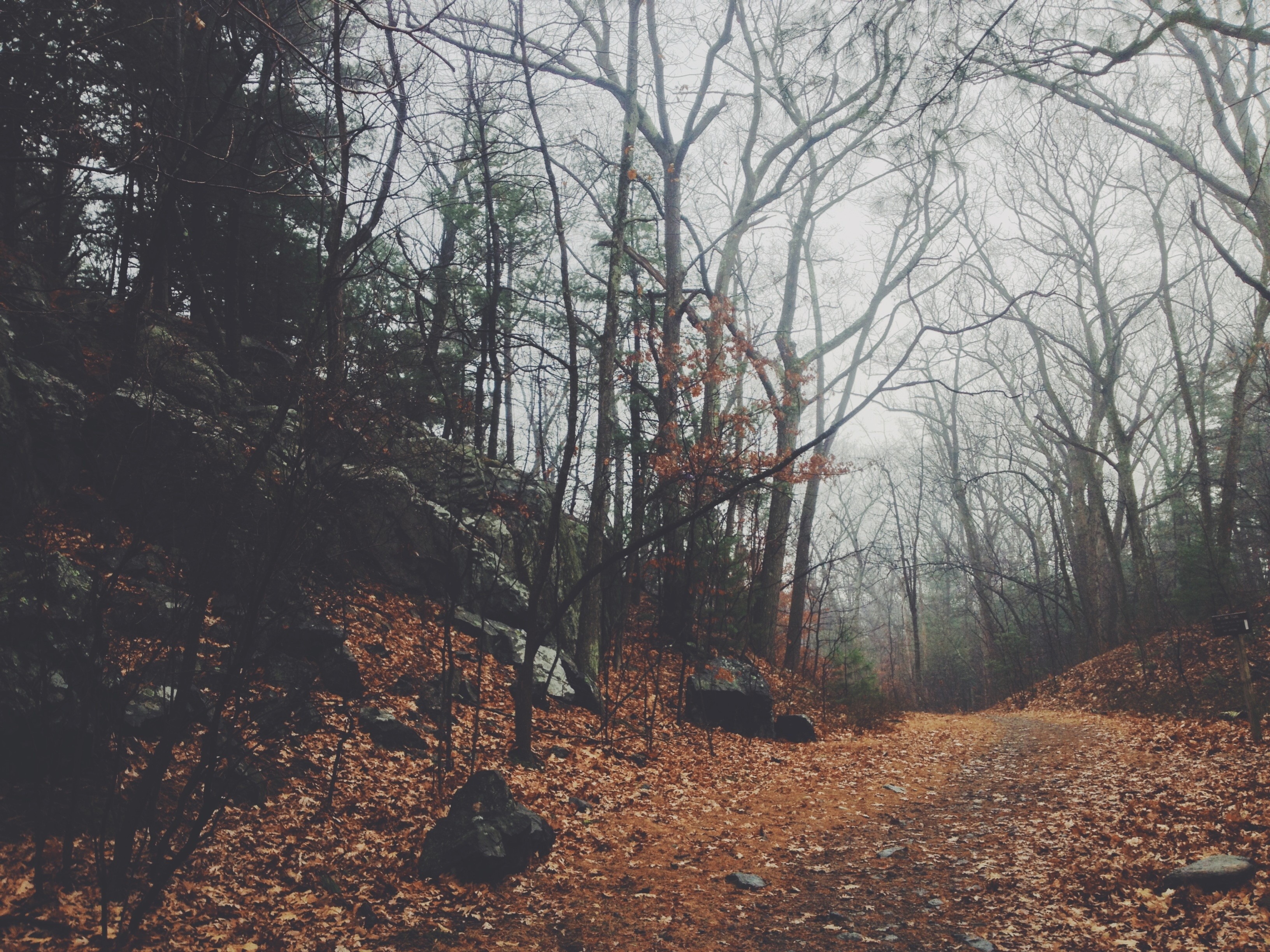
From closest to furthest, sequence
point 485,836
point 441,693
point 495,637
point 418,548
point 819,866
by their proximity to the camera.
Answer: point 485,836
point 819,866
point 441,693
point 495,637
point 418,548

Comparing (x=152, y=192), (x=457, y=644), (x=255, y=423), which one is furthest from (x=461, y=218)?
(x=457, y=644)

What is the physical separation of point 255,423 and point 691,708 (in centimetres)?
792

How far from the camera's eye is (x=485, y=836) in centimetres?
470

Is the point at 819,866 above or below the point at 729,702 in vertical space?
below

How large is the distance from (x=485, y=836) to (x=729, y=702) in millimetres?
6935

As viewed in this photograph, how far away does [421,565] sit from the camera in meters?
10.5

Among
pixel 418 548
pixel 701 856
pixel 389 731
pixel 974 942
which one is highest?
pixel 418 548

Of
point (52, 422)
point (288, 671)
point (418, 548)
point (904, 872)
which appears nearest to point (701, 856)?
point (904, 872)

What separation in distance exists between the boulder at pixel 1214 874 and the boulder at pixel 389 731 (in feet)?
19.8

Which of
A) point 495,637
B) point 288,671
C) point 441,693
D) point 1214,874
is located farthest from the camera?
point 495,637

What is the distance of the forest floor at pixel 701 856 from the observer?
12.2ft

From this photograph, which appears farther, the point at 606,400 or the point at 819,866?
the point at 606,400

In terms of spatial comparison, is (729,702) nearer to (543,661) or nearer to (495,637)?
(543,661)

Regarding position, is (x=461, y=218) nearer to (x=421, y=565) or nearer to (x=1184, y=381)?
(x=421, y=565)
